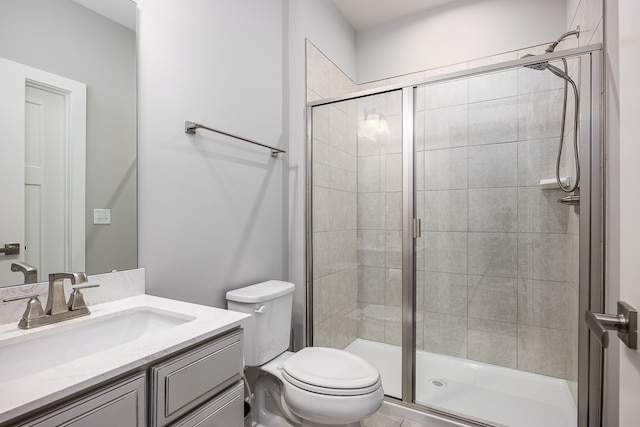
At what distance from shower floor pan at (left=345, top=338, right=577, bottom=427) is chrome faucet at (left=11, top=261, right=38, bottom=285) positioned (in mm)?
1822

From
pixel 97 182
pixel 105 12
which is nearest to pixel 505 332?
pixel 97 182

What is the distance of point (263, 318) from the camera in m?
1.61

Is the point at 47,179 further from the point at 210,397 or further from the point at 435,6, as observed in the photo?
the point at 435,6

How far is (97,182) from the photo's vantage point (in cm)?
118

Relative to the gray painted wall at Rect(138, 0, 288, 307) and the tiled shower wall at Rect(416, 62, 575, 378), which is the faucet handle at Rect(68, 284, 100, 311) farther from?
Answer: the tiled shower wall at Rect(416, 62, 575, 378)

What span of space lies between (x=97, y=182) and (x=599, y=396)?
2.23 m

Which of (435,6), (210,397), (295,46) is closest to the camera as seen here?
(210,397)

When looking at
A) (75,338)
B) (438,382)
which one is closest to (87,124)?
(75,338)

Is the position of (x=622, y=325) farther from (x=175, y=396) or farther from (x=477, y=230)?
(x=477, y=230)

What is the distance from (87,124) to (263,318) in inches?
43.2

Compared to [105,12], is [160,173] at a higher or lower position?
lower

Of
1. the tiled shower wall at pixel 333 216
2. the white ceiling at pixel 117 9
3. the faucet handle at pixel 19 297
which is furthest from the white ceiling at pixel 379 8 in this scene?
the faucet handle at pixel 19 297

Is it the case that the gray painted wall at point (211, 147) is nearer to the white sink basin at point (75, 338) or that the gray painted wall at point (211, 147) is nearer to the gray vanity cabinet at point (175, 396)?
the white sink basin at point (75, 338)

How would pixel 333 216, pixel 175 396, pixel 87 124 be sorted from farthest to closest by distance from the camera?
pixel 333 216, pixel 87 124, pixel 175 396
